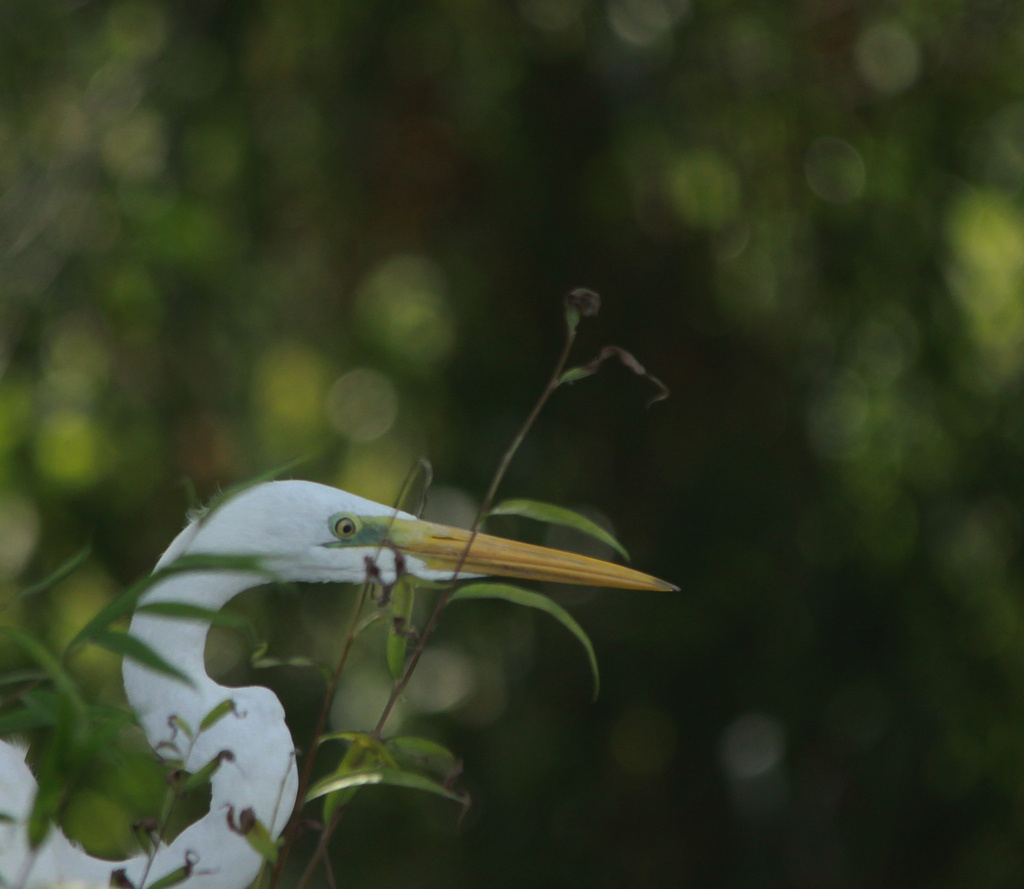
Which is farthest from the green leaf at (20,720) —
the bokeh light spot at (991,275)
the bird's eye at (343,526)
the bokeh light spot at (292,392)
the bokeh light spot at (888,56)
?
the bokeh light spot at (888,56)

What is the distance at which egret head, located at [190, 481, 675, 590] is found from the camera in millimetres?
1331

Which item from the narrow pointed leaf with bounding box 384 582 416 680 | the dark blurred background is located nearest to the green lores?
the narrow pointed leaf with bounding box 384 582 416 680

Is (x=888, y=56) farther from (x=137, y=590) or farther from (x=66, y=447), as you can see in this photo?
(x=137, y=590)

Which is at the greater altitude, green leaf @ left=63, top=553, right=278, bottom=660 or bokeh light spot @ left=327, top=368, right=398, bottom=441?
green leaf @ left=63, top=553, right=278, bottom=660

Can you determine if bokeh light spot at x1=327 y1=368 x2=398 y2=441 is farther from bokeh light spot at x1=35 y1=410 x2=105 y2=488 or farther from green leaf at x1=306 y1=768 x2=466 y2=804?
green leaf at x1=306 y1=768 x2=466 y2=804

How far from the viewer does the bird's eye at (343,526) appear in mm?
1357

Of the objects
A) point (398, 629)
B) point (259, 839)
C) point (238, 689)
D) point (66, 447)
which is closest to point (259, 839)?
point (259, 839)

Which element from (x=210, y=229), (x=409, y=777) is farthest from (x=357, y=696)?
(x=409, y=777)

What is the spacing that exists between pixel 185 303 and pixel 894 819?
6.86 ft

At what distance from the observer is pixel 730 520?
3.06m

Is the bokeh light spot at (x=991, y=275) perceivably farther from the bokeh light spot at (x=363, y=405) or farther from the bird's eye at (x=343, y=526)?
the bird's eye at (x=343, y=526)

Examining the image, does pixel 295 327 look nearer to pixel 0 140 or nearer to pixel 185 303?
pixel 185 303

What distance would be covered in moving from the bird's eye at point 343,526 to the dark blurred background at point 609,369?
162 cm

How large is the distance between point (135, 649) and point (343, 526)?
0.52 m
